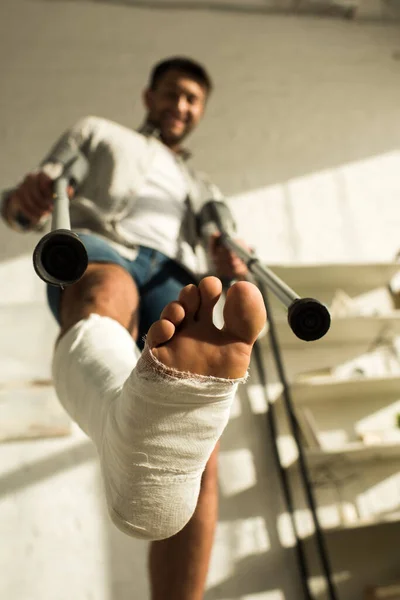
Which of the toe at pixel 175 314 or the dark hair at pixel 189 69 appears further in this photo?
the dark hair at pixel 189 69

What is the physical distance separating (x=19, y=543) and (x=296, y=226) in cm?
161

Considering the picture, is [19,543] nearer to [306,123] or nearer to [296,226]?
[296,226]

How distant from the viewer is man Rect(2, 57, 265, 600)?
696mm

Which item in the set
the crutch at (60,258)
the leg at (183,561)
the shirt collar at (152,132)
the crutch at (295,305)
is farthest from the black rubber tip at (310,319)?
the shirt collar at (152,132)

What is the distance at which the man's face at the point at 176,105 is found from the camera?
1564 millimetres

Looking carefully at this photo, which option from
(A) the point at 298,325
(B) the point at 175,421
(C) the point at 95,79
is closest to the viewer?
(B) the point at 175,421

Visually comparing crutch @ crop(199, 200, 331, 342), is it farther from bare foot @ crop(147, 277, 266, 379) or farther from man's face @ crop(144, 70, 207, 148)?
man's face @ crop(144, 70, 207, 148)

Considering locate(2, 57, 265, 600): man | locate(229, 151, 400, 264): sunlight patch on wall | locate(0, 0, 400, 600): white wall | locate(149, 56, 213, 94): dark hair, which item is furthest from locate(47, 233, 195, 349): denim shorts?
locate(229, 151, 400, 264): sunlight patch on wall

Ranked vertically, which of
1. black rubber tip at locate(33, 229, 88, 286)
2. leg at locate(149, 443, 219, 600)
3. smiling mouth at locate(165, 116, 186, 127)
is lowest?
leg at locate(149, 443, 219, 600)

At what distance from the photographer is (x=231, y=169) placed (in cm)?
252

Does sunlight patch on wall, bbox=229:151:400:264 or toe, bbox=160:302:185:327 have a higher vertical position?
toe, bbox=160:302:185:327

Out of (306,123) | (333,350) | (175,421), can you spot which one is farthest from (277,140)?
(175,421)

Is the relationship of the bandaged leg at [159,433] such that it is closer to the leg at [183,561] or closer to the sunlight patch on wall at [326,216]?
the leg at [183,561]

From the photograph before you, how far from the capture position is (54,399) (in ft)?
6.03
